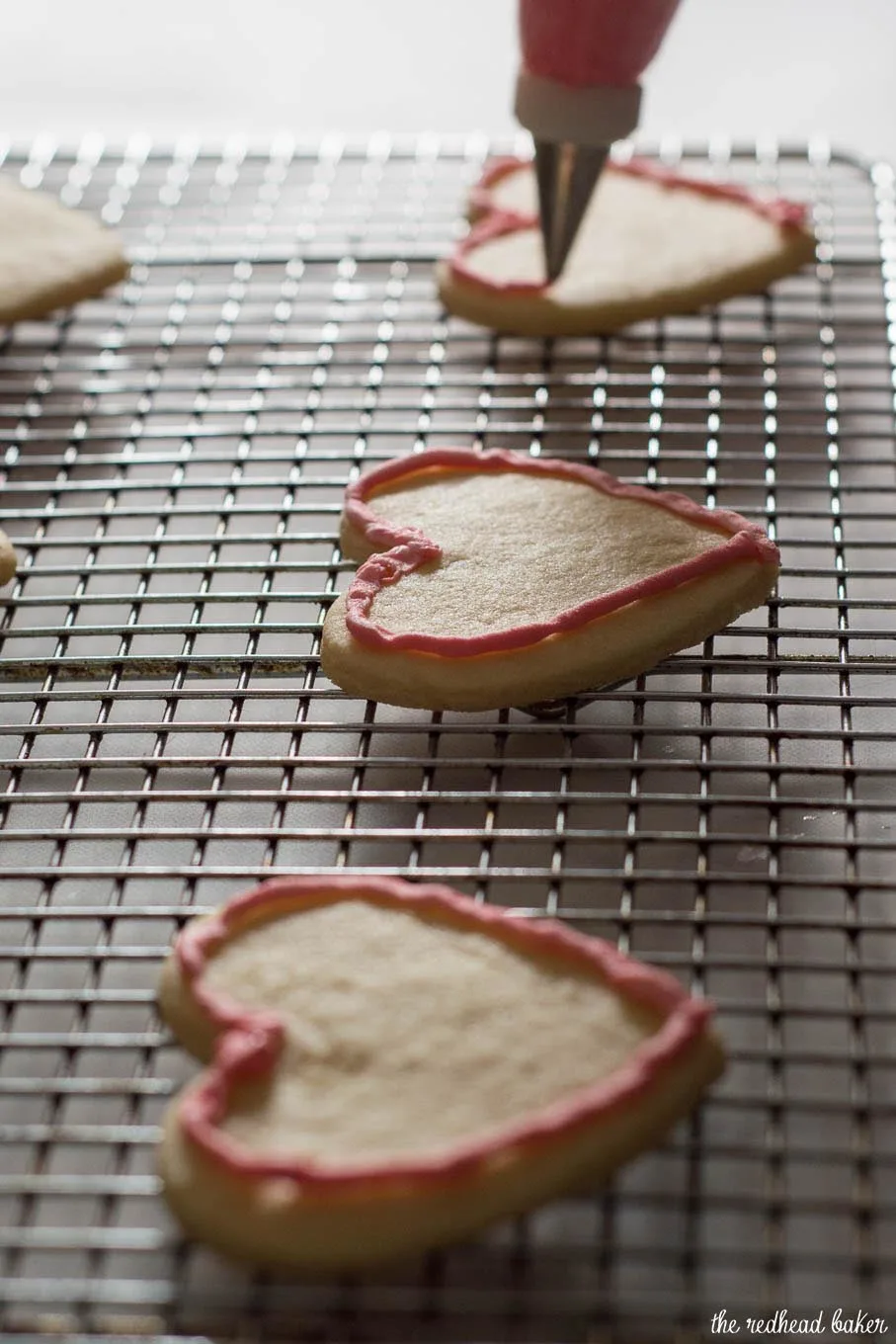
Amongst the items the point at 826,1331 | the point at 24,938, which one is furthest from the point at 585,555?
the point at 826,1331

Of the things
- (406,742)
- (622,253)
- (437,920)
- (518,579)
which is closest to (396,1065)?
(437,920)

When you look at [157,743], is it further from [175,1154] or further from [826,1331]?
[826,1331]

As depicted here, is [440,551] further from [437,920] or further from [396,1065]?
[396,1065]

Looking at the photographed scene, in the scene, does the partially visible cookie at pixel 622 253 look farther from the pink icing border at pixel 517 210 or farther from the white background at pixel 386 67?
the white background at pixel 386 67

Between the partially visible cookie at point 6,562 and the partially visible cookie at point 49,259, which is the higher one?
the partially visible cookie at point 49,259

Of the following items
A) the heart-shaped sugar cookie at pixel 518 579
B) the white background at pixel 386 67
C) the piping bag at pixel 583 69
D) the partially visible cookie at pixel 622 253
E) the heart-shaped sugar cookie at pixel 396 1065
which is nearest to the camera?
the heart-shaped sugar cookie at pixel 396 1065

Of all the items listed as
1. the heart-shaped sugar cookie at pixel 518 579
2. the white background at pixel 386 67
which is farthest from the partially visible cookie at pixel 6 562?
the white background at pixel 386 67

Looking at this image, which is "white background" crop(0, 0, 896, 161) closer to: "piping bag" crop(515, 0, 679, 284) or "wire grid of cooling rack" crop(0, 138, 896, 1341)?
"wire grid of cooling rack" crop(0, 138, 896, 1341)
